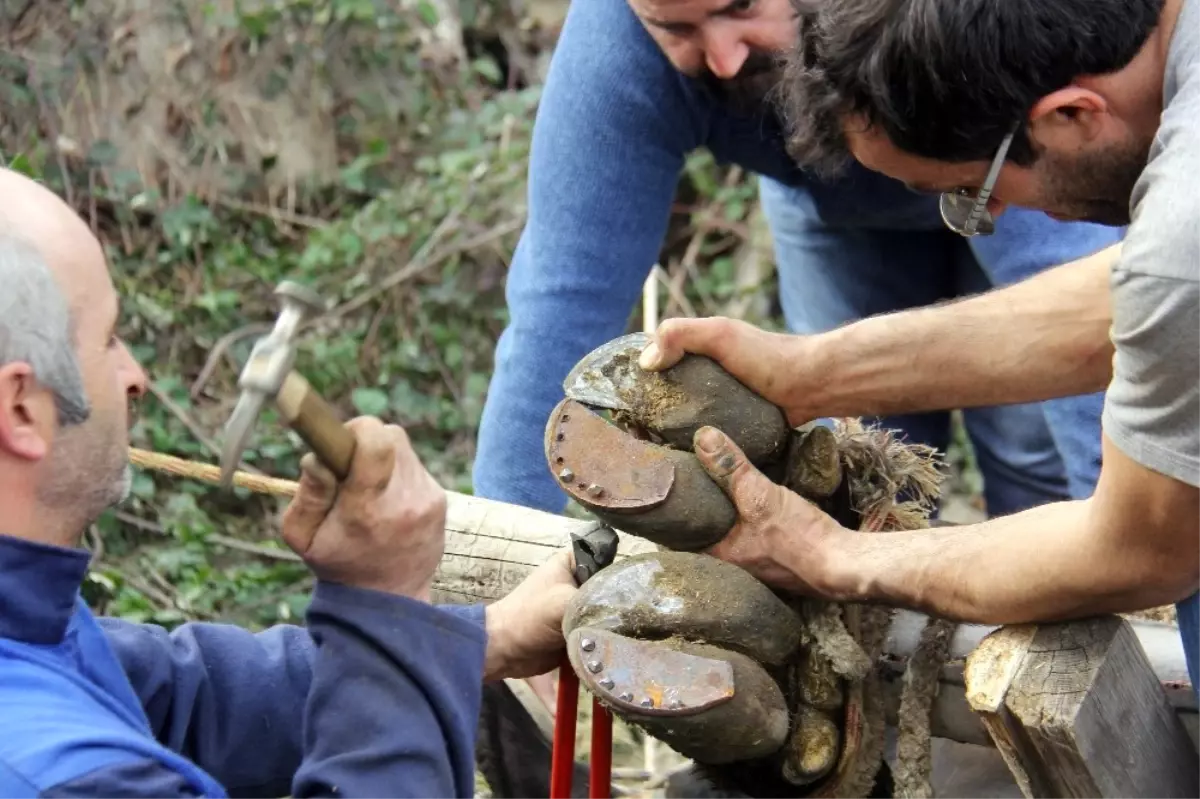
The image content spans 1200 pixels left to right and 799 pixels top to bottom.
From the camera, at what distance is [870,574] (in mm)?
1973

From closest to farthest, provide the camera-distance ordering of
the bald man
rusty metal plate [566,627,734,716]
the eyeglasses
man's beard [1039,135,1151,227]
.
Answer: the bald man
rusty metal plate [566,627,734,716]
man's beard [1039,135,1151,227]
the eyeglasses

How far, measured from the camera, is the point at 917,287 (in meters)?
3.44

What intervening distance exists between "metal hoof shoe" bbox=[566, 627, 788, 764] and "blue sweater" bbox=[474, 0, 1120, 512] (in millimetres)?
1190

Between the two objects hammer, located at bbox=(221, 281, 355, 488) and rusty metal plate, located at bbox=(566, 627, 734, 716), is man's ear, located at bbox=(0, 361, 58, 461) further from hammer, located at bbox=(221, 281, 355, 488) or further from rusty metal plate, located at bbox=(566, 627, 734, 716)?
rusty metal plate, located at bbox=(566, 627, 734, 716)

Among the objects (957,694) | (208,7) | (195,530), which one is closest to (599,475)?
(957,694)

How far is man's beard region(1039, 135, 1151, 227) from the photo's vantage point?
6.51ft

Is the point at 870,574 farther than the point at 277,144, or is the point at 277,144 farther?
the point at 277,144

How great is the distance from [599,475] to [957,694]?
61cm

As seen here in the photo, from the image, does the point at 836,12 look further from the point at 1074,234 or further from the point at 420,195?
the point at 420,195

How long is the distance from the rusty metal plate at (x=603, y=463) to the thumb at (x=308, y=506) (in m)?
0.50

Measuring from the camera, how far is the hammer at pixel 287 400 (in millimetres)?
1310

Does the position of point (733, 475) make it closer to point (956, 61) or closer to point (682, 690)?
point (682, 690)

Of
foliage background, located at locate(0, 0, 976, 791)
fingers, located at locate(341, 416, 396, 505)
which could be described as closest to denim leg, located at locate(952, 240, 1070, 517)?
foliage background, located at locate(0, 0, 976, 791)

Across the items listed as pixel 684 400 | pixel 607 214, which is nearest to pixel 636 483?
pixel 684 400
